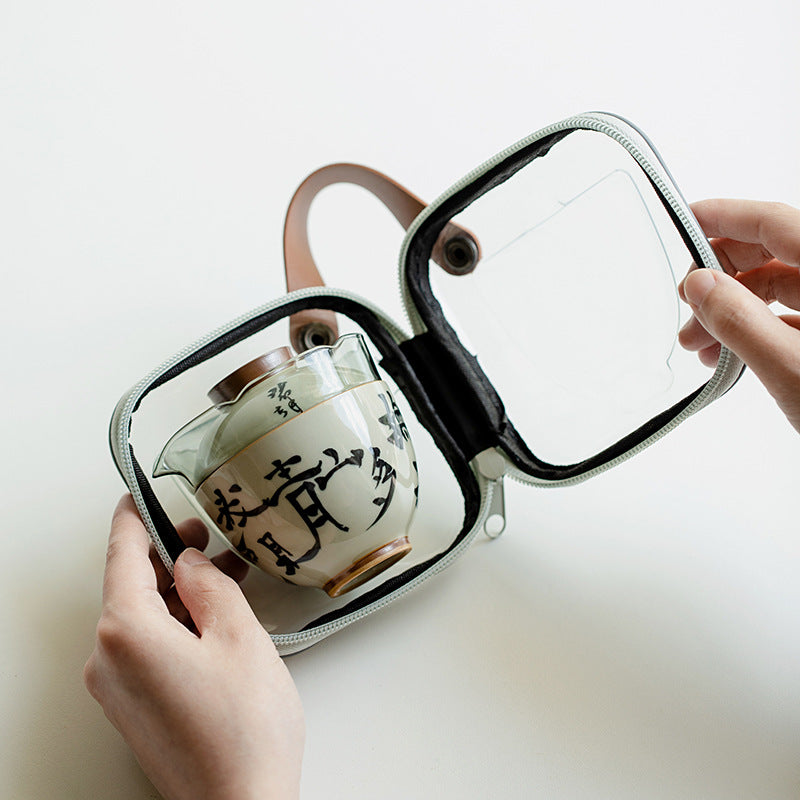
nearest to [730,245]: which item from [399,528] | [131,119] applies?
[399,528]

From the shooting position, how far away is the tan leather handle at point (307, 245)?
74 centimetres

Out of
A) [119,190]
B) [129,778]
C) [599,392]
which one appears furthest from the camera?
[119,190]

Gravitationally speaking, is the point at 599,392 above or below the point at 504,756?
above

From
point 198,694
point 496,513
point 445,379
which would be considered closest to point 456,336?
point 445,379

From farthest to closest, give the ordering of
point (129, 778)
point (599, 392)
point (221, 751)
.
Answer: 1. point (599, 392)
2. point (129, 778)
3. point (221, 751)

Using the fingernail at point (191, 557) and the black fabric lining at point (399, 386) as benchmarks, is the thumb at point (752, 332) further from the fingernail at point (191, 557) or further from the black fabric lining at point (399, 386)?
the fingernail at point (191, 557)

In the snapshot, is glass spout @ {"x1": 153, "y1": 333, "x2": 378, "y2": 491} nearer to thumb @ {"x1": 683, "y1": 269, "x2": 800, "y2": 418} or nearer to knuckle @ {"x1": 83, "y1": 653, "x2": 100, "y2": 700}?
knuckle @ {"x1": 83, "y1": 653, "x2": 100, "y2": 700}

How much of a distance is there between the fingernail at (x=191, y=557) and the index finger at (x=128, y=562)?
0.02 m

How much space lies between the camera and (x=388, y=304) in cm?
86

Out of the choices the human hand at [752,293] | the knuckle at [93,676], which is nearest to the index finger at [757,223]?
the human hand at [752,293]

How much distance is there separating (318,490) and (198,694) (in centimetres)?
15

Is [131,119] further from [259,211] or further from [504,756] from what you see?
[504,756]

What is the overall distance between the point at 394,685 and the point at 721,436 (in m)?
0.43

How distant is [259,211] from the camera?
0.89 meters
